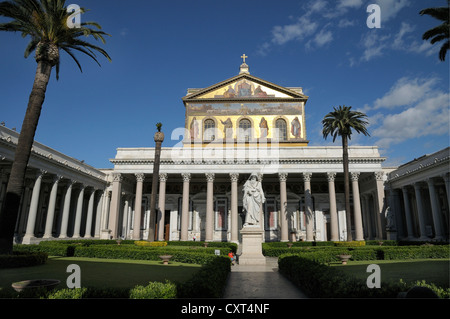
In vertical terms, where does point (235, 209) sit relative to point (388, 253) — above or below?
above

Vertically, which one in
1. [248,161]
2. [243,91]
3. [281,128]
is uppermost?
[243,91]

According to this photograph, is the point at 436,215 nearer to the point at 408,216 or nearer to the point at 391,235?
the point at 391,235

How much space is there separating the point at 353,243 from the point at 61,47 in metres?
26.2

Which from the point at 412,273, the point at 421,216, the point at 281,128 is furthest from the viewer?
the point at 281,128

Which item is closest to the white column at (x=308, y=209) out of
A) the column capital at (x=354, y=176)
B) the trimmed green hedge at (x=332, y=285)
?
the column capital at (x=354, y=176)

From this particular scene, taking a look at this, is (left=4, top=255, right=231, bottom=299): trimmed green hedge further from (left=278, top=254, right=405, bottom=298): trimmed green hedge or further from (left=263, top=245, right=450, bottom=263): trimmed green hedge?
(left=263, top=245, right=450, bottom=263): trimmed green hedge

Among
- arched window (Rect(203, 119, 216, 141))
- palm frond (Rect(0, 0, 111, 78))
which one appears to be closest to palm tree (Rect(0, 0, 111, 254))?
palm frond (Rect(0, 0, 111, 78))

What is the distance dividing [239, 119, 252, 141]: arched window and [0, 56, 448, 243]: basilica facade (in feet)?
0.45

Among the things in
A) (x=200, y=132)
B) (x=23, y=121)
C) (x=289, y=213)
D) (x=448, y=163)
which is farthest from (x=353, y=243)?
(x=23, y=121)

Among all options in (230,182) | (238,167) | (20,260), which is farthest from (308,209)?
(20,260)

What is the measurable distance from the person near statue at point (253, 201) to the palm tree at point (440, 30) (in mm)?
11964

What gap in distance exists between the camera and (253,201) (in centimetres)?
1603

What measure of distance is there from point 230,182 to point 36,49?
28.6 meters

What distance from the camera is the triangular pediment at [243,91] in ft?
133
